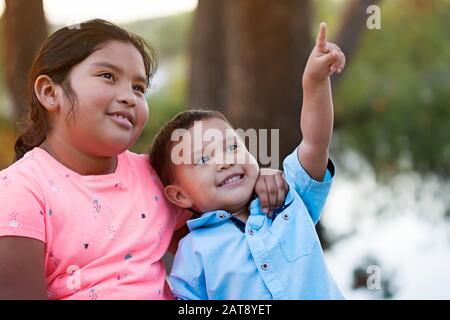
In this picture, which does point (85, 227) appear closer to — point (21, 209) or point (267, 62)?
point (21, 209)

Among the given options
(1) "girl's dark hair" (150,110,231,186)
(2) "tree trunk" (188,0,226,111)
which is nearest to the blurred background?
(2) "tree trunk" (188,0,226,111)

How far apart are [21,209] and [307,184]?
69cm

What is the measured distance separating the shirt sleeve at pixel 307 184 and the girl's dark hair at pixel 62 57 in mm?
429

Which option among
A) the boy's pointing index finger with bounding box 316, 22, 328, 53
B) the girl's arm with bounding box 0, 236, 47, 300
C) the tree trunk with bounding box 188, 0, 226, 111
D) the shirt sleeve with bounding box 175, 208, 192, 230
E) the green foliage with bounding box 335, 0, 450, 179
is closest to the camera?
the girl's arm with bounding box 0, 236, 47, 300

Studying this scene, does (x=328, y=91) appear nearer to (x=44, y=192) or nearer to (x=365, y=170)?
(x=44, y=192)

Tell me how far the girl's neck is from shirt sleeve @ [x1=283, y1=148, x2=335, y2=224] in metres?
0.47

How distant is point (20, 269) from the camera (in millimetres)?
1668

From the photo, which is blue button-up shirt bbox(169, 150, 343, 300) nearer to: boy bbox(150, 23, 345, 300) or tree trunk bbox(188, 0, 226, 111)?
boy bbox(150, 23, 345, 300)

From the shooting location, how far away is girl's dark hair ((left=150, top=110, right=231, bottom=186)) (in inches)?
80.5

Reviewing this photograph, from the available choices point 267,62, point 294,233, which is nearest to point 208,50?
point 267,62

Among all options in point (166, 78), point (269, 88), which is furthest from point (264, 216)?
point (166, 78)

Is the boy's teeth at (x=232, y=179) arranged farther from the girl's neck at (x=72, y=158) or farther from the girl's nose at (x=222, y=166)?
the girl's neck at (x=72, y=158)

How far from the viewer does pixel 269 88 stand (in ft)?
14.1

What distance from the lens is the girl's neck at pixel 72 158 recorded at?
1894mm
